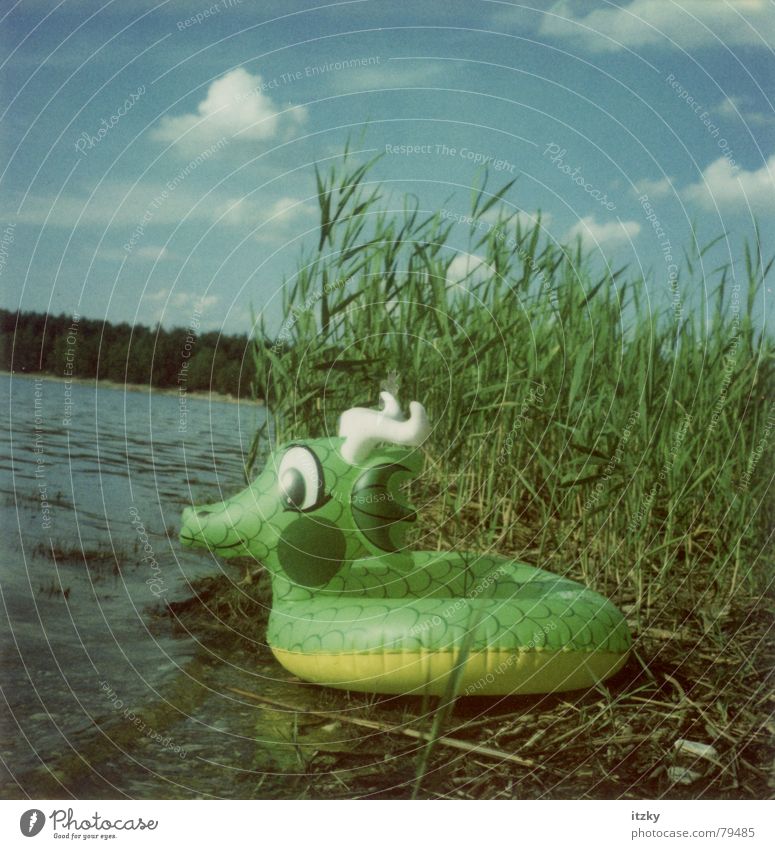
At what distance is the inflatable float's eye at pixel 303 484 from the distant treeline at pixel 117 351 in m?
0.23

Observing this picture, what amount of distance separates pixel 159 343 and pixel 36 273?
9.6 inches

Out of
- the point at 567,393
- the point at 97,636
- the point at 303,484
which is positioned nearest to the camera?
the point at 303,484

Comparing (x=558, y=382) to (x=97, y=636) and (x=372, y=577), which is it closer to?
(x=372, y=577)

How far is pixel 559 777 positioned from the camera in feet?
4.58

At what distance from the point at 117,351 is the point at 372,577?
0.61m

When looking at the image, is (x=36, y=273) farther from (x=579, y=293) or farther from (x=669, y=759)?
(x=669, y=759)

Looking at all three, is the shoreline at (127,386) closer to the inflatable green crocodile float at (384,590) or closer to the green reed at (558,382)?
the green reed at (558,382)

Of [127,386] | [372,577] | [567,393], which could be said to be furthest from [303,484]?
[567,393]

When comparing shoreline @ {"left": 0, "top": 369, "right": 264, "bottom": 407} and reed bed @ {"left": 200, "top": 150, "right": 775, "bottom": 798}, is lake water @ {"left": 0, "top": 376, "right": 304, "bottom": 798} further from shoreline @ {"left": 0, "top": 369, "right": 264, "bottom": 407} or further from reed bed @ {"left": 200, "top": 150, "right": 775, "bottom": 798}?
reed bed @ {"left": 200, "top": 150, "right": 775, "bottom": 798}

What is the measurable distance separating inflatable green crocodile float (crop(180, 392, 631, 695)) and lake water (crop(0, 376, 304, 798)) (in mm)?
176

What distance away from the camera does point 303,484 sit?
4.92 ft

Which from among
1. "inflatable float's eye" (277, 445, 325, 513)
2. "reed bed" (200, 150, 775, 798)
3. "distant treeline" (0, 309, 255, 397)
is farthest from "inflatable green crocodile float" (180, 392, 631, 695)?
"distant treeline" (0, 309, 255, 397)

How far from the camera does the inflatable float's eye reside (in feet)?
4.92

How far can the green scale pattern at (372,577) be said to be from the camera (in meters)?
1.40
